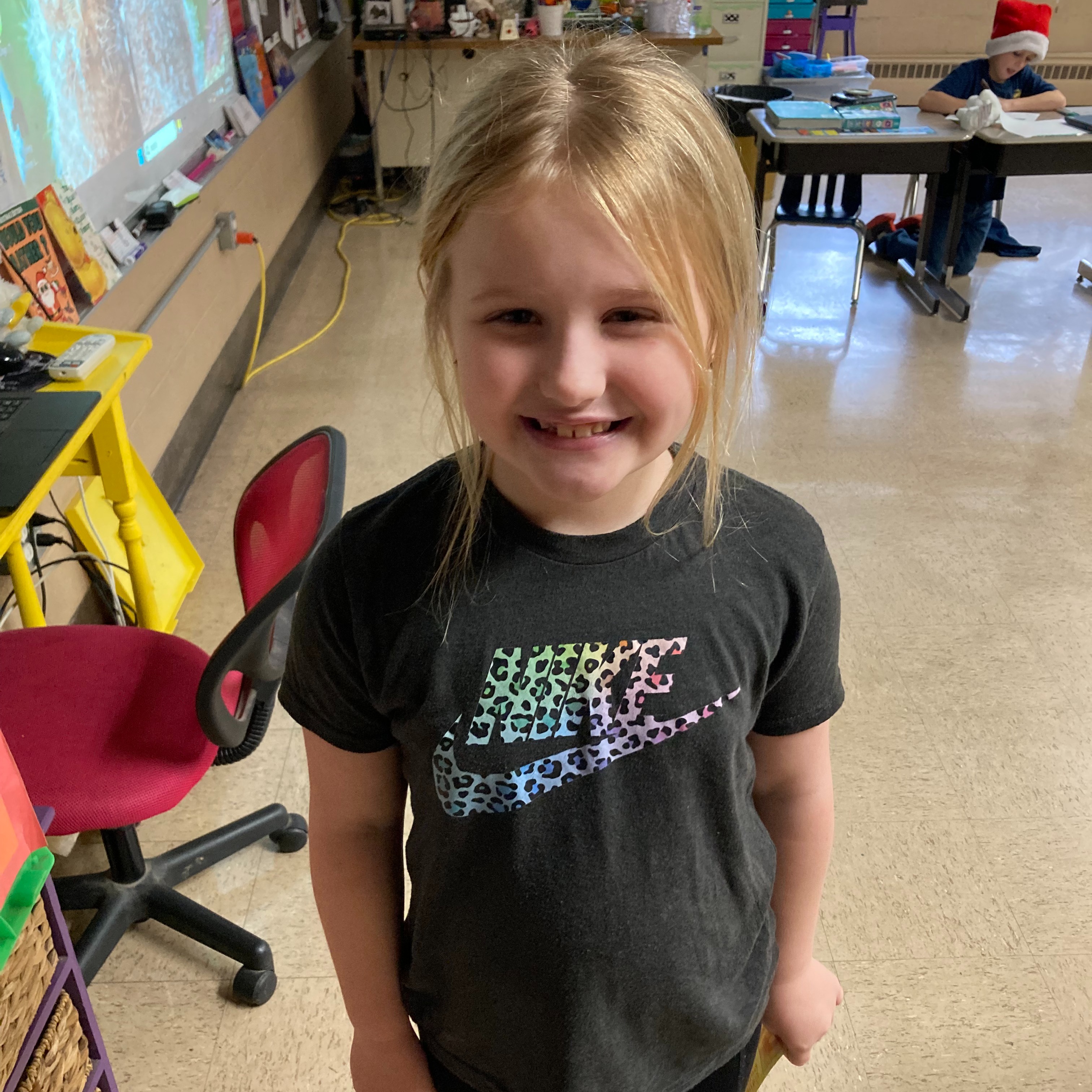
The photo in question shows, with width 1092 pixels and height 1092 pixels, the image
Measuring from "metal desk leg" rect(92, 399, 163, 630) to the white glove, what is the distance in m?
3.33

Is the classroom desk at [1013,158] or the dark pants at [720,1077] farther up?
the classroom desk at [1013,158]

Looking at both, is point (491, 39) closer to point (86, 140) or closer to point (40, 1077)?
point (86, 140)

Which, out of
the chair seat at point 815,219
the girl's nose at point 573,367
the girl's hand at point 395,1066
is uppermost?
the girl's nose at point 573,367

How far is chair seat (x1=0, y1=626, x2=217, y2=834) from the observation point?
1.30 m

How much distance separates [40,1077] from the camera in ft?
3.19

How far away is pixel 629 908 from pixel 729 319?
422 millimetres

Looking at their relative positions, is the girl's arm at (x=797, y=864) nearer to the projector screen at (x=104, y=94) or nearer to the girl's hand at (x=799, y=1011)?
the girl's hand at (x=799, y=1011)

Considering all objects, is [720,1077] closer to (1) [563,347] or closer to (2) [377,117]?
(1) [563,347]

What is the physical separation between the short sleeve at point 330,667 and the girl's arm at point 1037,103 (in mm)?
4204

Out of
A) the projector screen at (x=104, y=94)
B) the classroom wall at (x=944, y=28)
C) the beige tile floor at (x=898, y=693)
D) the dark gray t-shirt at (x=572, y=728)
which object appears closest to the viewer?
the dark gray t-shirt at (x=572, y=728)

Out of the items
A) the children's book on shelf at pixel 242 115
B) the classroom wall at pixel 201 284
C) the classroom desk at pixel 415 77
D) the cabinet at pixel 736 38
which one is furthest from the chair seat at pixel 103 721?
the cabinet at pixel 736 38

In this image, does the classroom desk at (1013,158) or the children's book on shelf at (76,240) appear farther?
the classroom desk at (1013,158)

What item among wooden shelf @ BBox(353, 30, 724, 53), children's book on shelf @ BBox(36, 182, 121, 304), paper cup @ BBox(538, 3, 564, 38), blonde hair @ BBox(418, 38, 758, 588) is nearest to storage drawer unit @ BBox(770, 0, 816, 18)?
wooden shelf @ BBox(353, 30, 724, 53)

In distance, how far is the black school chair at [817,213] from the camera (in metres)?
4.03
